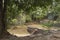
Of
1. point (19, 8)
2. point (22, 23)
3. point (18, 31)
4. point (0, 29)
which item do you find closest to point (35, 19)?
point (22, 23)

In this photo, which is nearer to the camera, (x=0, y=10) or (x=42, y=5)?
(x=0, y=10)

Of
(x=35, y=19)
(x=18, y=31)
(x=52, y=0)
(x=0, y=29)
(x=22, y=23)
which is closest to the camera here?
(x=0, y=29)

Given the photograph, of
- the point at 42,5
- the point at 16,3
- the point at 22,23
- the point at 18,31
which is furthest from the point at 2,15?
the point at 22,23

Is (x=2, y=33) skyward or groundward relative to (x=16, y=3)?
groundward

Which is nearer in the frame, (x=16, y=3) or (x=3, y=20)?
(x=3, y=20)

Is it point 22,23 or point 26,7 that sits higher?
point 26,7

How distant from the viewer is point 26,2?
1211 cm

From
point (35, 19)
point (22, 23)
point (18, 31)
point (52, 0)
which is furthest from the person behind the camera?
point (35, 19)

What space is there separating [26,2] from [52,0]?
1.60 m

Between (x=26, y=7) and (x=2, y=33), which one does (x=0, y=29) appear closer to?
(x=2, y=33)

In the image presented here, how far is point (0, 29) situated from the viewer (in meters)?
10.6

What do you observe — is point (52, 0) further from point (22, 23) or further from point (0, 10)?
point (22, 23)

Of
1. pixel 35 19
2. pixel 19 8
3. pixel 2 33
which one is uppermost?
pixel 19 8

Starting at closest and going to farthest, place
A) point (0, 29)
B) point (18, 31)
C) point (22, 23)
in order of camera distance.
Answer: point (0, 29)
point (18, 31)
point (22, 23)
